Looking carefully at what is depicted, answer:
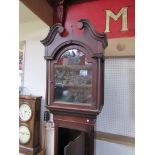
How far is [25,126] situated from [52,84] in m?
0.97

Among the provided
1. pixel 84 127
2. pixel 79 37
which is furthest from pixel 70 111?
pixel 79 37

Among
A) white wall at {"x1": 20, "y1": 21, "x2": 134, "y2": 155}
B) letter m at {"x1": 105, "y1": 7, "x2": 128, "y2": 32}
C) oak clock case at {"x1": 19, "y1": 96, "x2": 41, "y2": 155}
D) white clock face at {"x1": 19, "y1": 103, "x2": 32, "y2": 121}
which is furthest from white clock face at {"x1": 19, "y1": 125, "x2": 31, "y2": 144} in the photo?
letter m at {"x1": 105, "y1": 7, "x2": 128, "y2": 32}

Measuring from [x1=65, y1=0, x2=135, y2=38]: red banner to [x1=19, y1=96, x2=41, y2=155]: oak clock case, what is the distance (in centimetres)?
106

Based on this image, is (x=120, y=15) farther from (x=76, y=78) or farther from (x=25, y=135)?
(x=25, y=135)

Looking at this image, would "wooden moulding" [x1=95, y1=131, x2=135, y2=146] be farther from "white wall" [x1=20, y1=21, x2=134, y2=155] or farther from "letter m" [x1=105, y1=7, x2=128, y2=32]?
"letter m" [x1=105, y1=7, x2=128, y2=32]

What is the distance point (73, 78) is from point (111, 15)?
774 mm

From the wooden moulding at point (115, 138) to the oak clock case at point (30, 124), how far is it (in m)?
0.76

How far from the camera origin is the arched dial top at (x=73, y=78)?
4.55ft

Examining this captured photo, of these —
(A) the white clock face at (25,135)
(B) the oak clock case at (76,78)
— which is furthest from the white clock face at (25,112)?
(B) the oak clock case at (76,78)

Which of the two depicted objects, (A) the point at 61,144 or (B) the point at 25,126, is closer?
(A) the point at 61,144

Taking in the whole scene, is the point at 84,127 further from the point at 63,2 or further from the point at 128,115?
the point at 63,2

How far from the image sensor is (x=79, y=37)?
4.52 ft

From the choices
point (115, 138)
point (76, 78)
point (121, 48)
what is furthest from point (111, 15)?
point (115, 138)

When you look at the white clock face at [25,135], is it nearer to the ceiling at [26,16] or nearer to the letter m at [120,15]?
the ceiling at [26,16]
